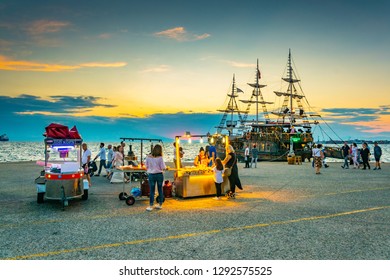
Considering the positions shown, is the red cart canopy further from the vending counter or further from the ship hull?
the ship hull

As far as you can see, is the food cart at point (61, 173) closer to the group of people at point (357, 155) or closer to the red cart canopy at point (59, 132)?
the red cart canopy at point (59, 132)

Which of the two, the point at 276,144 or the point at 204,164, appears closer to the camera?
the point at 204,164

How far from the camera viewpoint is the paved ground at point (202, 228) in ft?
20.5

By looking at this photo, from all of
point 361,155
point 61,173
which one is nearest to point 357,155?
point 361,155

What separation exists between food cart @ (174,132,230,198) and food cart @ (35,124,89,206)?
11.8ft

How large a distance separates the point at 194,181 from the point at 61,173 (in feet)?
16.0

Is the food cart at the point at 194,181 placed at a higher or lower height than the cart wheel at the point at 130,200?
higher

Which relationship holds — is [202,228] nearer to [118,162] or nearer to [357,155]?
[118,162]

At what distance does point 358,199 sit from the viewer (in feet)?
40.3

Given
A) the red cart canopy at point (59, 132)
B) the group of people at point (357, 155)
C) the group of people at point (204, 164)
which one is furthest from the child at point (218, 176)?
the group of people at point (357, 155)

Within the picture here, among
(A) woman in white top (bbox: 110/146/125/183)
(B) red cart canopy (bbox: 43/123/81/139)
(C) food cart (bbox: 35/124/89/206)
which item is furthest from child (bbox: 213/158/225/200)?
(A) woman in white top (bbox: 110/146/125/183)

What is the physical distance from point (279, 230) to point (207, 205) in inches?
146

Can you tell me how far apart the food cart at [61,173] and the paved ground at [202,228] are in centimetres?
46

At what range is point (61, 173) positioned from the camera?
10727 millimetres
